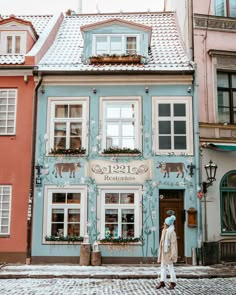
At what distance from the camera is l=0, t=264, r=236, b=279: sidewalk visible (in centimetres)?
1235

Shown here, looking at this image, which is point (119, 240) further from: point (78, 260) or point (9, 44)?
point (9, 44)

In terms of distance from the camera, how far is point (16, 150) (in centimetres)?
1575

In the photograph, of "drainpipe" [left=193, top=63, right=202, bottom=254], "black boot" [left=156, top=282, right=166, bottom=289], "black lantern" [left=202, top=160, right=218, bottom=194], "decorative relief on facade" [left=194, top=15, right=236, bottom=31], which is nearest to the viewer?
"black boot" [left=156, top=282, right=166, bottom=289]

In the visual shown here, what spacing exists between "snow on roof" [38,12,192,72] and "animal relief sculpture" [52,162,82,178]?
339 centimetres

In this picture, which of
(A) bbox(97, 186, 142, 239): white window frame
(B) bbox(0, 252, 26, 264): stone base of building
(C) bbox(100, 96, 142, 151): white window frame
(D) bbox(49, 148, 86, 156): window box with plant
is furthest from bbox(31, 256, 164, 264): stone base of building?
(C) bbox(100, 96, 142, 151): white window frame

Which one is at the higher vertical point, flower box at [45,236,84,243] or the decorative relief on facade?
the decorative relief on facade

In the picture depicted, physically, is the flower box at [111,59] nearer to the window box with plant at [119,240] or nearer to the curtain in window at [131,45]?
the curtain in window at [131,45]

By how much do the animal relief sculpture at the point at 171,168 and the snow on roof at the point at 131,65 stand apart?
3377 millimetres

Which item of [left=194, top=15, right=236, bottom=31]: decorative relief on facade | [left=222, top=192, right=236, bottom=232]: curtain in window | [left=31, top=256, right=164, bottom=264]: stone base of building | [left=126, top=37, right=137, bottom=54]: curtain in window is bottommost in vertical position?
[left=31, top=256, right=164, bottom=264]: stone base of building

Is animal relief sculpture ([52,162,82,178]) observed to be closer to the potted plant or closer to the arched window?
the potted plant

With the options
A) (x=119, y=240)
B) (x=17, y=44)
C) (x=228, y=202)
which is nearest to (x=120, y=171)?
(x=119, y=240)

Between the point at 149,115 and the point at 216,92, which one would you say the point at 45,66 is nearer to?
the point at 149,115

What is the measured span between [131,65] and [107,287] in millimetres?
8584

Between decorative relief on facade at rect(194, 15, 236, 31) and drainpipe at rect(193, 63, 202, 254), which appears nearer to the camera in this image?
drainpipe at rect(193, 63, 202, 254)
